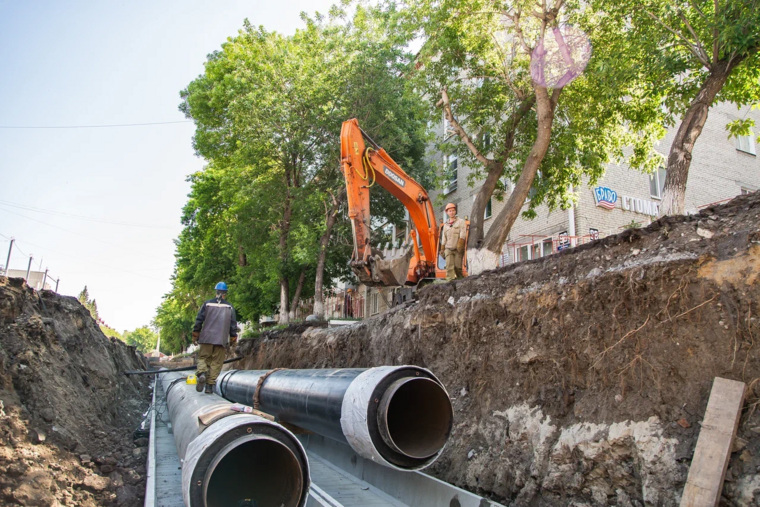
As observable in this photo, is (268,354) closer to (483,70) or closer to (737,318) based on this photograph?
(483,70)

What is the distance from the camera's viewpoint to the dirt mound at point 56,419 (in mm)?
4559

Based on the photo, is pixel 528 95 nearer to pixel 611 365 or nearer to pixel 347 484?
pixel 611 365

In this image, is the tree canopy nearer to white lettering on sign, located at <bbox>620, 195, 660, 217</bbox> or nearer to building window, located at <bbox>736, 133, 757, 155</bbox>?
white lettering on sign, located at <bbox>620, 195, 660, 217</bbox>

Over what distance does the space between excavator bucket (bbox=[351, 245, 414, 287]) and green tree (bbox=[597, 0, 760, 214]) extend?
5.21 m

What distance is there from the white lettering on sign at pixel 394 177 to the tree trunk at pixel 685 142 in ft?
16.9

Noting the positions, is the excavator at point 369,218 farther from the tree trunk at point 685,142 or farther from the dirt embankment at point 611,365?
the tree trunk at point 685,142

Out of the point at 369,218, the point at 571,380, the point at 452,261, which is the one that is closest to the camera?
the point at 571,380

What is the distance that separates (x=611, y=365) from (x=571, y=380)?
0.48 m

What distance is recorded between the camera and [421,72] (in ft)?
46.0

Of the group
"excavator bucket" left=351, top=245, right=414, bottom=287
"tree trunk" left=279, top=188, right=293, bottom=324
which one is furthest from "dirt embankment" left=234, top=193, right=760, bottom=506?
"tree trunk" left=279, top=188, right=293, bottom=324

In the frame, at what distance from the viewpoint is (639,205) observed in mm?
17109

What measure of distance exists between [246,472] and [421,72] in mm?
12110

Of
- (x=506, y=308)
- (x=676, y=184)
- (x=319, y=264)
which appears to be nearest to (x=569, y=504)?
(x=506, y=308)

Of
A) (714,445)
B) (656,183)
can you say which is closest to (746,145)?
(656,183)
